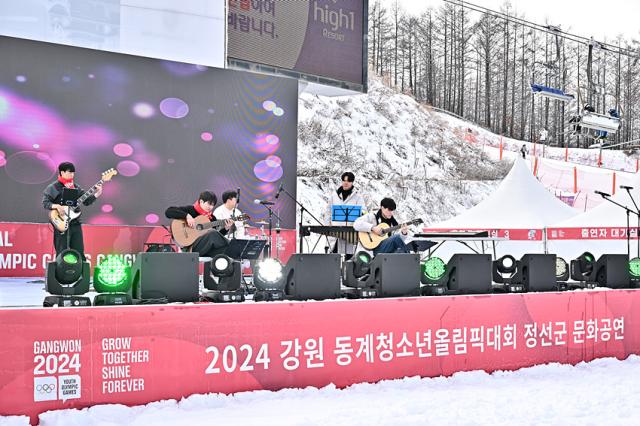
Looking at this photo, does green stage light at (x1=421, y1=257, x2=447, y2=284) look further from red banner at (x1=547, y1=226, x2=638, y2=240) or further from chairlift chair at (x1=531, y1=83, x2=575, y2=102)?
chairlift chair at (x1=531, y1=83, x2=575, y2=102)

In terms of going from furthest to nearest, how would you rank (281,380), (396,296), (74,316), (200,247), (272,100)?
(272,100), (200,247), (396,296), (281,380), (74,316)

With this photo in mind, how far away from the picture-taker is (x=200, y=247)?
568 cm

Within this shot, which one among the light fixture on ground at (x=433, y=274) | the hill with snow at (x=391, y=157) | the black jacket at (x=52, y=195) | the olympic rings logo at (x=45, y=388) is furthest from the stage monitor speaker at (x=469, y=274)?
the hill with snow at (x=391, y=157)

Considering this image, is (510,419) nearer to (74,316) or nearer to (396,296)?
(396,296)

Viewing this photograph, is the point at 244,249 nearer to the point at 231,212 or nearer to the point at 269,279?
the point at 231,212

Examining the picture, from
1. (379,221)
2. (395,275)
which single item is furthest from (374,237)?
(395,275)

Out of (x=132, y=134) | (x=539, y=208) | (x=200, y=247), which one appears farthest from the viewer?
(x=539, y=208)

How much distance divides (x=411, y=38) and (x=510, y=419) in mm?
40149

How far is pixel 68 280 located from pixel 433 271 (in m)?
2.39

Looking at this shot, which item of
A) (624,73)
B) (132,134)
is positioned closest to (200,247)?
(132,134)

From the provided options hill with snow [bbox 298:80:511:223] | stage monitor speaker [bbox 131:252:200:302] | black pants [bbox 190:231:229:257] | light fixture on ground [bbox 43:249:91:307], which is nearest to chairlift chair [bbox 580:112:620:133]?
hill with snow [bbox 298:80:511:223]

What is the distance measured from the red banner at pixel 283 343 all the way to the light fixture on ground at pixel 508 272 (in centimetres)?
26

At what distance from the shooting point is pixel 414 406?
3.41 meters

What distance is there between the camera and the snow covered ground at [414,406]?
3.12 meters
